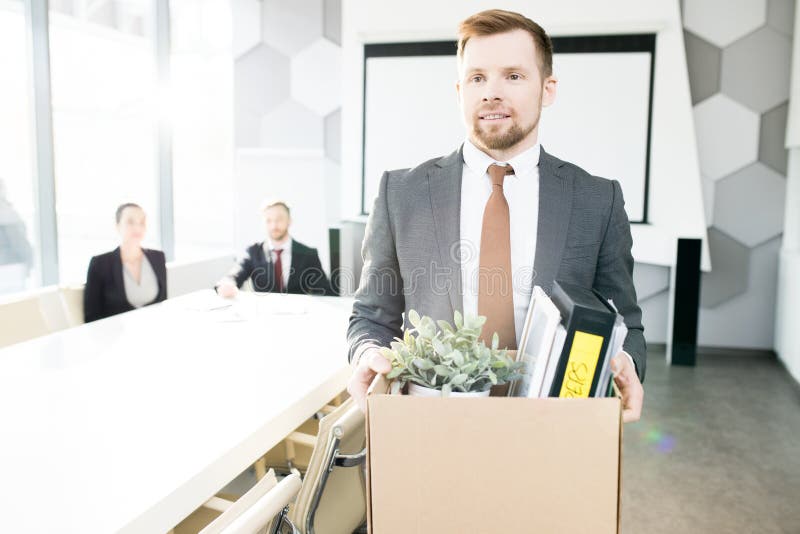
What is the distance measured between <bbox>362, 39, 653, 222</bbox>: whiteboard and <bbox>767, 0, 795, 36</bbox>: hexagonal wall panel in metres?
0.94

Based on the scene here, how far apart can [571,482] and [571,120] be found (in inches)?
193

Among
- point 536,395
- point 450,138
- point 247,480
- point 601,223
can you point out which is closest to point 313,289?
point 450,138

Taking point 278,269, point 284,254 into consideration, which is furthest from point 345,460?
point 284,254

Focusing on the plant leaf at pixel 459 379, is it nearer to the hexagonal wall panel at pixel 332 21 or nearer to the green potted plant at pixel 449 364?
the green potted plant at pixel 449 364

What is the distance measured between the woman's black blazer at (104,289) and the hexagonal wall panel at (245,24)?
295 centimetres

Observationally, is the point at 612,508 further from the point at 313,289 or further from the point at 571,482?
the point at 313,289

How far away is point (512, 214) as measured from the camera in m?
1.25

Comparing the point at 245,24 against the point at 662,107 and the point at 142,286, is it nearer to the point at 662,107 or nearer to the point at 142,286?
the point at 142,286

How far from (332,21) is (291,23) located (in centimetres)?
38

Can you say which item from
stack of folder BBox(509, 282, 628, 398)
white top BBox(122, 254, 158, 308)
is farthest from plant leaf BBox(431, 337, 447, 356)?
white top BBox(122, 254, 158, 308)

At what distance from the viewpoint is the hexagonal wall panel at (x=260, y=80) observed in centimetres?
593

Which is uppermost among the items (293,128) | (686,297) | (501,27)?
(293,128)

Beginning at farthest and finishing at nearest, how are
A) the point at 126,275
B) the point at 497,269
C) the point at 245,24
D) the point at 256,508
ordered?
the point at 245,24 < the point at 126,275 < the point at 497,269 < the point at 256,508

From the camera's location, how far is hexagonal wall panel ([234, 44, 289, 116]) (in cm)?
593
